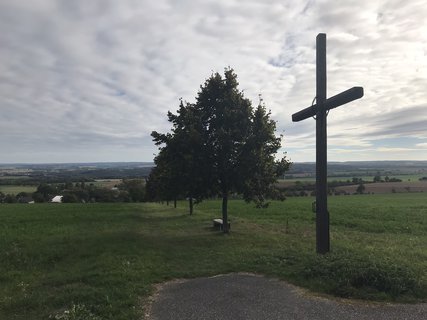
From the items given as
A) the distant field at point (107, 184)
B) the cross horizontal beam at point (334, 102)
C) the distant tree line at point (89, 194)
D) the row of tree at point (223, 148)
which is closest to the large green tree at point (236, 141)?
the row of tree at point (223, 148)

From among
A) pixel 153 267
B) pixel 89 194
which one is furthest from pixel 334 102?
pixel 89 194

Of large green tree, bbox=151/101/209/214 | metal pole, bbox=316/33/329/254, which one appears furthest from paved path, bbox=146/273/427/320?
large green tree, bbox=151/101/209/214

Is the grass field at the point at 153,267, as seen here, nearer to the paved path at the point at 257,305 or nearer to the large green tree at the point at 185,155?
the paved path at the point at 257,305

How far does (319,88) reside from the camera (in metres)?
10.4

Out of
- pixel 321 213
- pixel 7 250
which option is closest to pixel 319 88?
pixel 321 213

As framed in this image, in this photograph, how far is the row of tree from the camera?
17.8 m

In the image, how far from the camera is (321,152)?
33.8 feet

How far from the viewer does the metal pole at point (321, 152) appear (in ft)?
33.7

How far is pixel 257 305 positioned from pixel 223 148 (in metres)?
11.5

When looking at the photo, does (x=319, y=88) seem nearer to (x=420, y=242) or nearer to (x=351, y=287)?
(x=351, y=287)

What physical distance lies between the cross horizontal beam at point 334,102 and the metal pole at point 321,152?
26 cm

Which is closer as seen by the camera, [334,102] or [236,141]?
[334,102]

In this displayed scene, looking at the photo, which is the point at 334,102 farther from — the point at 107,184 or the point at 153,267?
the point at 107,184

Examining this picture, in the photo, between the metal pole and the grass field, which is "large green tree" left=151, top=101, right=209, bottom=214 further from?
the metal pole
